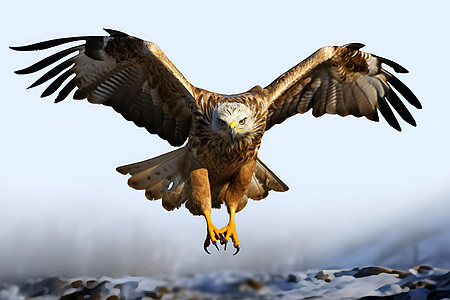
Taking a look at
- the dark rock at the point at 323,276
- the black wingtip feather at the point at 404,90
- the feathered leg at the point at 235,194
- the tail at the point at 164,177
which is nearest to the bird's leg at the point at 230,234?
the feathered leg at the point at 235,194

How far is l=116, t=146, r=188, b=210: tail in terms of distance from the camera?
23.8ft

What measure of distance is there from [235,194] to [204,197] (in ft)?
1.68

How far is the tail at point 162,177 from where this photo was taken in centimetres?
725

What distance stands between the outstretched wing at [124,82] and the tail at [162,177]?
11.1 inches

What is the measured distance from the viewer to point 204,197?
6.71m

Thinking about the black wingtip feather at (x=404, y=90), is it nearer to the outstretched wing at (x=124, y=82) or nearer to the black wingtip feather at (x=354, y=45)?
the black wingtip feather at (x=354, y=45)

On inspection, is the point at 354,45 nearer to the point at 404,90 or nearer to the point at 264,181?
the point at 404,90

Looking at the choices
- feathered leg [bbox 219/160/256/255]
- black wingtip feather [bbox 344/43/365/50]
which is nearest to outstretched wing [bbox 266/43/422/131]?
black wingtip feather [bbox 344/43/365/50]

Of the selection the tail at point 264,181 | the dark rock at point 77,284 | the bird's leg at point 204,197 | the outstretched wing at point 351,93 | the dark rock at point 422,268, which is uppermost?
the outstretched wing at point 351,93

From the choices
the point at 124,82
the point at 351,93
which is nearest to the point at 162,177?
the point at 124,82

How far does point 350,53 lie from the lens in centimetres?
740

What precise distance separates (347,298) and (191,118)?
390cm

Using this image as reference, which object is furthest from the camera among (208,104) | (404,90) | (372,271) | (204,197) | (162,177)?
(372,271)

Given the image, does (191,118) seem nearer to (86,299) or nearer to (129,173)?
(129,173)
